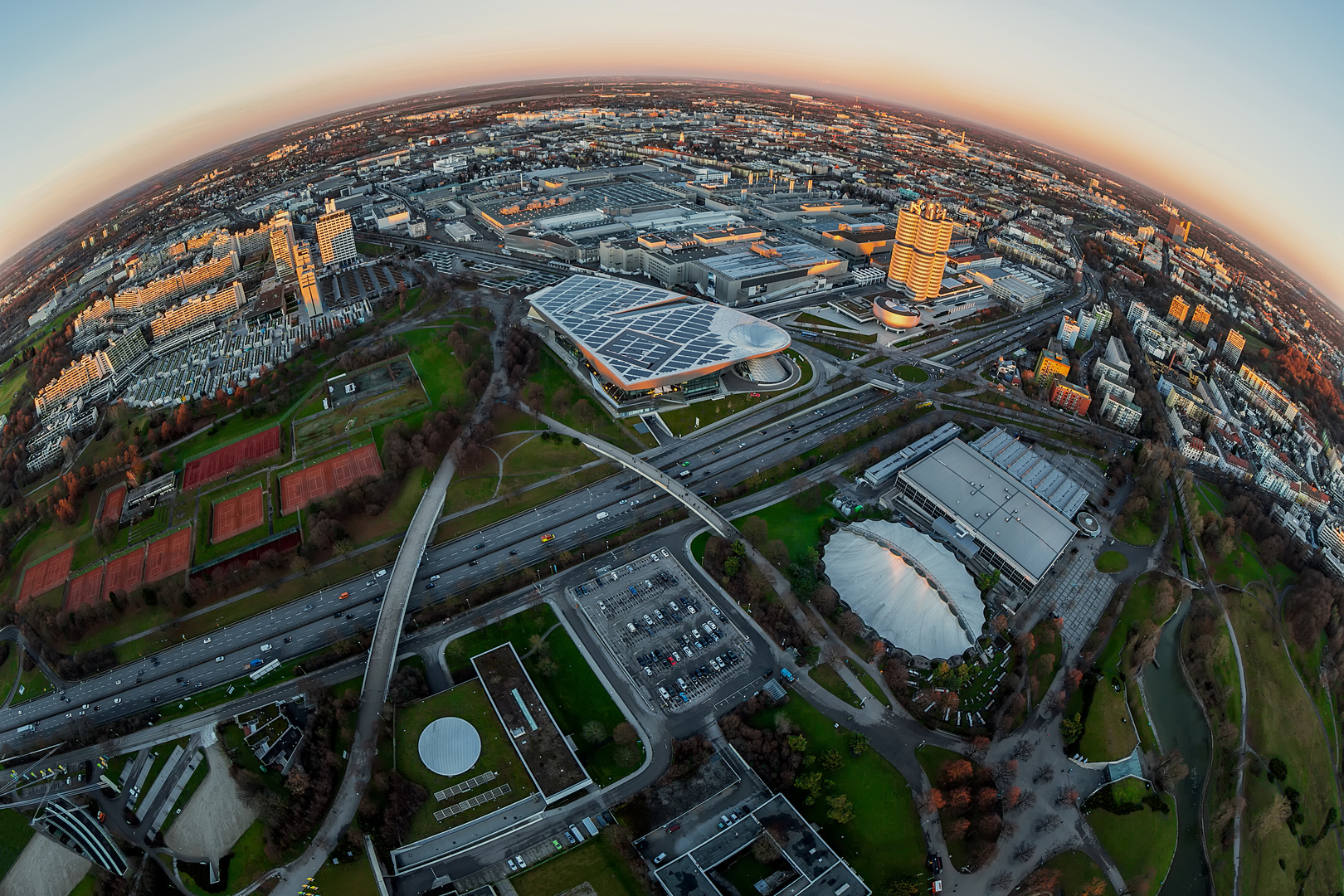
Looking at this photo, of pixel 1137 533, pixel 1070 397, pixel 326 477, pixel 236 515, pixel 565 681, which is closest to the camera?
pixel 565 681

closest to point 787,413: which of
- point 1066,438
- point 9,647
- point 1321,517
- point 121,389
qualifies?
point 1066,438

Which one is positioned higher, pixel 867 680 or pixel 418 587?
pixel 418 587

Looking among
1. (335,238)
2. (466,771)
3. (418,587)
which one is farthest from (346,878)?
(335,238)

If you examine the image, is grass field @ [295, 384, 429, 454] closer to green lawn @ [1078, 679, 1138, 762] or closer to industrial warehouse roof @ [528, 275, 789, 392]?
industrial warehouse roof @ [528, 275, 789, 392]

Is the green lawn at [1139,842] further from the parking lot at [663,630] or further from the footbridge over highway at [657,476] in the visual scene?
the footbridge over highway at [657,476]

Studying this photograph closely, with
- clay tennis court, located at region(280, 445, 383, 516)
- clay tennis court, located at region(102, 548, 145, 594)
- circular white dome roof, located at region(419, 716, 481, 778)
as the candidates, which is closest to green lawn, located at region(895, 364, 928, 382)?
clay tennis court, located at region(280, 445, 383, 516)

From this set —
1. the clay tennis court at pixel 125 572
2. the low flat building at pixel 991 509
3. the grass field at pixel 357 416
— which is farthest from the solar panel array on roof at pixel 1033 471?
the clay tennis court at pixel 125 572

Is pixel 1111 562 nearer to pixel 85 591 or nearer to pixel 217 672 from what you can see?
pixel 217 672

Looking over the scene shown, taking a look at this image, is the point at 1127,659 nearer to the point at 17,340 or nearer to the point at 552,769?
the point at 552,769
